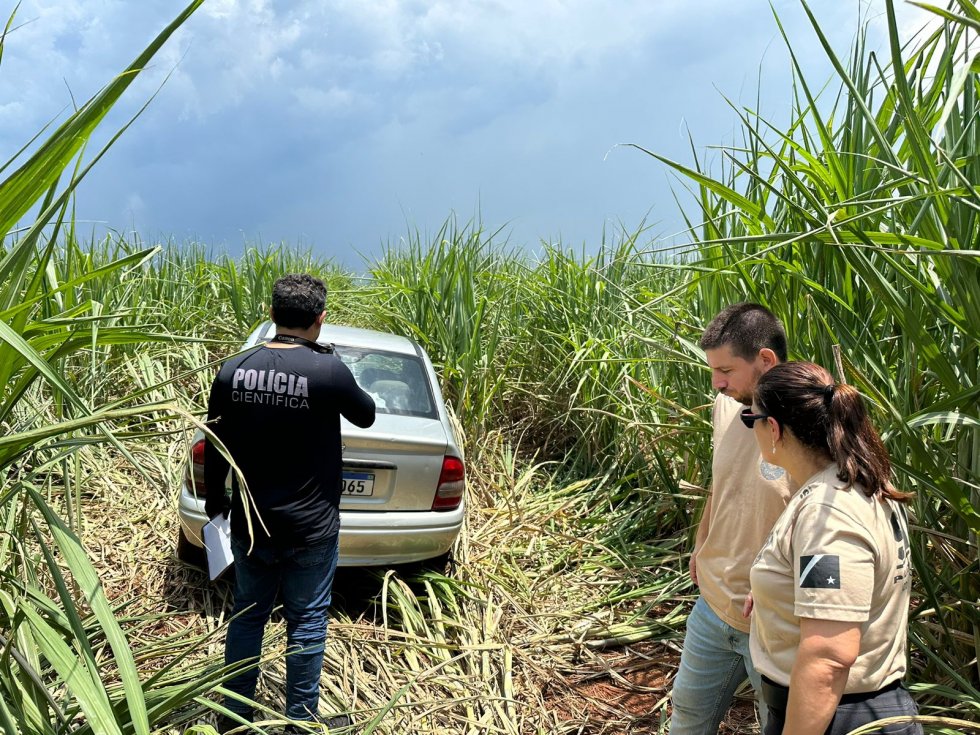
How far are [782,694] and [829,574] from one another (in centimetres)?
38

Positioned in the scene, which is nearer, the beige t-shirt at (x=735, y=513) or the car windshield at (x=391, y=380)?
the beige t-shirt at (x=735, y=513)

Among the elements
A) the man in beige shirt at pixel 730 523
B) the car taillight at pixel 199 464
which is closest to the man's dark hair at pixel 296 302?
the car taillight at pixel 199 464

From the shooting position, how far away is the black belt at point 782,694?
151 centimetres

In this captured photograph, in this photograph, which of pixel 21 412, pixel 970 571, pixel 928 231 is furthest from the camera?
pixel 21 412

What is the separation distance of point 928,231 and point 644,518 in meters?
3.27

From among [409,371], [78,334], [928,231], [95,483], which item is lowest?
[95,483]

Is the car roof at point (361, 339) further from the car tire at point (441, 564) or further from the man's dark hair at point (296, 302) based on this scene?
the man's dark hair at point (296, 302)

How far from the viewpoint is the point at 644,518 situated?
482 centimetres

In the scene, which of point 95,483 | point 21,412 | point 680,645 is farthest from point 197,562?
point 680,645

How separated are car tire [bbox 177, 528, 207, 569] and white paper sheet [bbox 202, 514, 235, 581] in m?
1.27

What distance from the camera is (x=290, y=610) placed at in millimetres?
2805

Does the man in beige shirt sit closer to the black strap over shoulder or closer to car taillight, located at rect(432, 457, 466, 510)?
the black strap over shoulder

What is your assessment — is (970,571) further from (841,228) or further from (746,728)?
(746,728)

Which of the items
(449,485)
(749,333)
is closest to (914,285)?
(749,333)
